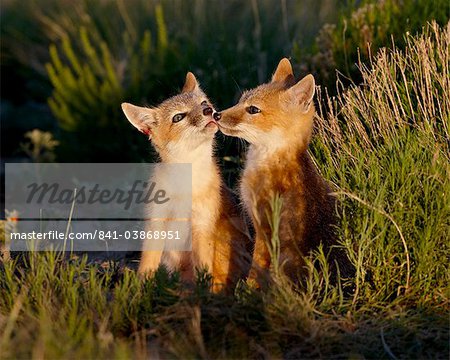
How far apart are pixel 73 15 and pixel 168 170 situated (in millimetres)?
8795

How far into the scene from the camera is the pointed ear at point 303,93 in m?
6.29

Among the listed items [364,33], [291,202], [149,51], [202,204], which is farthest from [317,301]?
[149,51]

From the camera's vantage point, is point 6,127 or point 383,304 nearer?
point 383,304

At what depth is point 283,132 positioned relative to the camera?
20.7 ft

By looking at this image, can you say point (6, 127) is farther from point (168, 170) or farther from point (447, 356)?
point (447, 356)

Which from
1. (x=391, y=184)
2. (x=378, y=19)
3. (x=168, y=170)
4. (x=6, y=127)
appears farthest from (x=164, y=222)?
(x=6, y=127)

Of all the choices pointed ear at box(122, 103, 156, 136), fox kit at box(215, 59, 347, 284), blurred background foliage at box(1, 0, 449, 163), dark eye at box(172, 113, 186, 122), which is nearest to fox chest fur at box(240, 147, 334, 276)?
fox kit at box(215, 59, 347, 284)

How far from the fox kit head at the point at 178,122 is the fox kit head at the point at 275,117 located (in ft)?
0.49

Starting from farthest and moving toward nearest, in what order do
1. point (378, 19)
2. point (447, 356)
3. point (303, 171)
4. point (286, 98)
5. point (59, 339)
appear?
1. point (378, 19)
2. point (286, 98)
3. point (303, 171)
4. point (447, 356)
5. point (59, 339)

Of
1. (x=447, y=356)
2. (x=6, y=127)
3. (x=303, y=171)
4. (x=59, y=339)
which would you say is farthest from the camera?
(x=6, y=127)

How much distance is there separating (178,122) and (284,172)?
3.73 ft

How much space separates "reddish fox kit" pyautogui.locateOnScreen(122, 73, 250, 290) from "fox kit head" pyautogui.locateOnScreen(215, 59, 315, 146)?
19 cm

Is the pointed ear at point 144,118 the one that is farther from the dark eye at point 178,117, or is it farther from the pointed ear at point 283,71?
the pointed ear at point 283,71

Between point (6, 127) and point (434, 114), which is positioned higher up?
point (6, 127)
